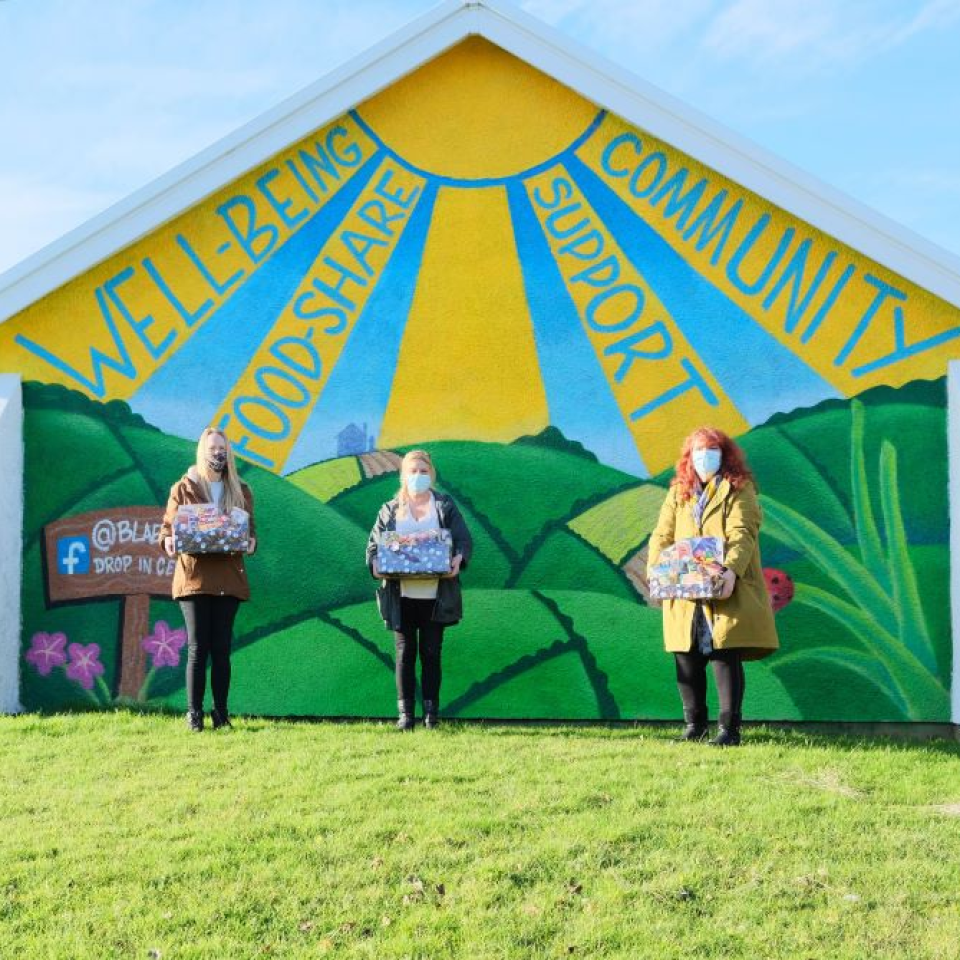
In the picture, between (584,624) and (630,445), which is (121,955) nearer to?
(584,624)

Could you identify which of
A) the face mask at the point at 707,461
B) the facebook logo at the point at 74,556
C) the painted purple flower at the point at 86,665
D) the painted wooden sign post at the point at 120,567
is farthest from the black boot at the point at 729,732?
the facebook logo at the point at 74,556

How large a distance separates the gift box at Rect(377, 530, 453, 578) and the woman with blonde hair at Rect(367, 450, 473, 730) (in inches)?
2.6

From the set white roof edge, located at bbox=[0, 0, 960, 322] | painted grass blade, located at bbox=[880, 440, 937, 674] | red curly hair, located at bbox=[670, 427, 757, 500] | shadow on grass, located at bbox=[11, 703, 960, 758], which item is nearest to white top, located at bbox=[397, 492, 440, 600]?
shadow on grass, located at bbox=[11, 703, 960, 758]

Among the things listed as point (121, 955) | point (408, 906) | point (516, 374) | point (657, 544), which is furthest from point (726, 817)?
point (516, 374)

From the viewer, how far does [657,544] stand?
6496 mm

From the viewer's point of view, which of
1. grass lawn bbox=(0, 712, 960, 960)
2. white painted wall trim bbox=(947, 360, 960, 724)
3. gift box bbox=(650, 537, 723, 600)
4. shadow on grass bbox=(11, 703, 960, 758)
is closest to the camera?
grass lawn bbox=(0, 712, 960, 960)

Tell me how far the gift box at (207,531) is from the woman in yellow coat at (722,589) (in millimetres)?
2301

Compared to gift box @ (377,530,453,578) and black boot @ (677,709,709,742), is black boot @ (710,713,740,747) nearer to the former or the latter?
black boot @ (677,709,709,742)

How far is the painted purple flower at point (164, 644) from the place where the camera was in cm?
768

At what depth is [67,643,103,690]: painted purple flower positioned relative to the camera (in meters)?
7.71

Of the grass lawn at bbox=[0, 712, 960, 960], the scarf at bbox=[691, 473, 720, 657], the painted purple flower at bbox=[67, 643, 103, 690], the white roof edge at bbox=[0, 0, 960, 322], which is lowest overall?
the grass lawn at bbox=[0, 712, 960, 960]

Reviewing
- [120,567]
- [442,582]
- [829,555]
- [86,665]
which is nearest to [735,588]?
[829,555]

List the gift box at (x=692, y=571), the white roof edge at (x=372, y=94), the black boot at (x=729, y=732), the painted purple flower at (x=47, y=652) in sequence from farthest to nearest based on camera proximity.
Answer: the painted purple flower at (x=47, y=652), the white roof edge at (x=372, y=94), the black boot at (x=729, y=732), the gift box at (x=692, y=571)

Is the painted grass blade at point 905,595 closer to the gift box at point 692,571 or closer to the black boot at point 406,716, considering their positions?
the gift box at point 692,571
